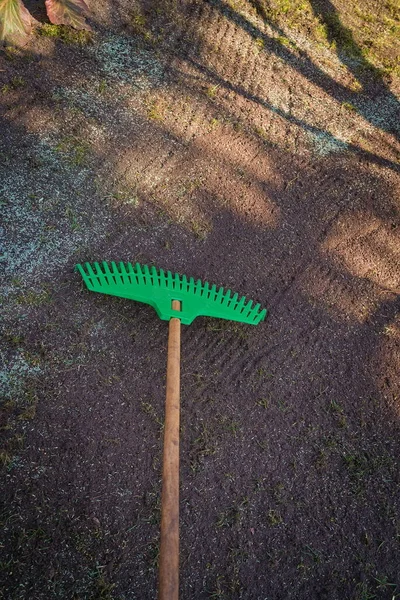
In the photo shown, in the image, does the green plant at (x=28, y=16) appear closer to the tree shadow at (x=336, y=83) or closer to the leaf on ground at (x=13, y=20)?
the leaf on ground at (x=13, y=20)

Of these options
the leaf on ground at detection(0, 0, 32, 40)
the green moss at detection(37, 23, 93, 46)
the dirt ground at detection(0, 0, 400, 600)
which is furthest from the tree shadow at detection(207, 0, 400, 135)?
the leaf on ground at detection(0, 0, 32, 40)

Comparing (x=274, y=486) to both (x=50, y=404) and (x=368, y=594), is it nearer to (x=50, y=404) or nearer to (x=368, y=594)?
(x=368, y=594)

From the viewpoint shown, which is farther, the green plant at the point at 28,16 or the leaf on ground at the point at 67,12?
the leaf on ground at the point at 67,12

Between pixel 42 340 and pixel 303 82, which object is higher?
pixel 303 82

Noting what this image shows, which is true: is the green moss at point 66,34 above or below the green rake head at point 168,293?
above

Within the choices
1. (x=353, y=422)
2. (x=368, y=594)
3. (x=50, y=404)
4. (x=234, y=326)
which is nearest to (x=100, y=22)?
(x=234, y=326)

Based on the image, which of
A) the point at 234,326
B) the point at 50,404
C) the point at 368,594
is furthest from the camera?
the point at 234,326

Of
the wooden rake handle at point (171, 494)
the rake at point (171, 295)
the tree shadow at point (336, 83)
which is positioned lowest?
the wooden rake handle at point (171, 494)

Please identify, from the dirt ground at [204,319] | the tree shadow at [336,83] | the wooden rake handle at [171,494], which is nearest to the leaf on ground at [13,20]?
the dirt ground at [204,319]
